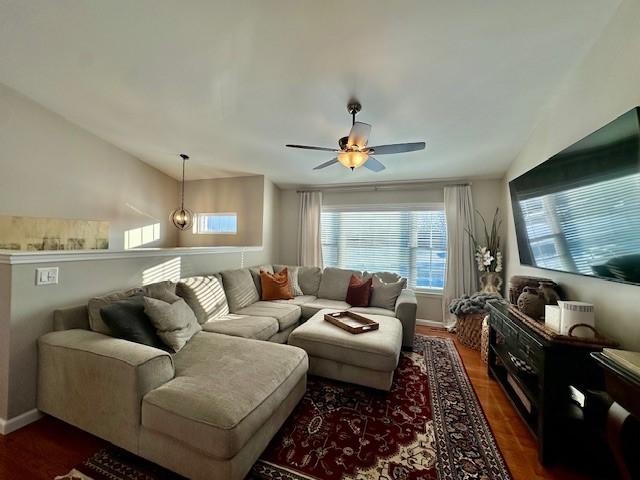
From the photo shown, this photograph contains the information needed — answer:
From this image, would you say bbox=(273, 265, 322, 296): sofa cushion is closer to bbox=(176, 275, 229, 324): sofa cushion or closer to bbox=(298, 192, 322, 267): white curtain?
bbox=(298, 192, 322, 267): white curtain

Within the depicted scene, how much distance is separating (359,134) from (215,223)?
363 centimetres

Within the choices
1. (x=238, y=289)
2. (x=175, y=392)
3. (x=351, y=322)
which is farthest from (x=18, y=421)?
(x=351, y=322)

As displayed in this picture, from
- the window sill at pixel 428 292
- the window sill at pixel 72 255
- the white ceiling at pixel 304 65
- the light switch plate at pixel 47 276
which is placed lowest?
the window sill at pixel 428 292

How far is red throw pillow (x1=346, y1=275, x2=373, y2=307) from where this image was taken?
341 centimetres

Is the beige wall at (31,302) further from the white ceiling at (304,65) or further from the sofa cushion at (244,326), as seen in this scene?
the white ceiling at (304,65)

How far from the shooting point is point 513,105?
2.23m

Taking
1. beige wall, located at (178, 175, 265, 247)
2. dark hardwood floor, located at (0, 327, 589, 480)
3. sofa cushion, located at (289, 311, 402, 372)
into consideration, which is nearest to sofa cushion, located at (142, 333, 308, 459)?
sofa cushion, located at (289, 311, 402, 372)

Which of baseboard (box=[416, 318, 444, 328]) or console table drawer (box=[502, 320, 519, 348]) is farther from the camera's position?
baseboard (box=[416, 318, 444, 328])

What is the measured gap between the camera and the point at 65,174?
131 inches

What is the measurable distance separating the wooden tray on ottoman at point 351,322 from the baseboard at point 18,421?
7.41 ft

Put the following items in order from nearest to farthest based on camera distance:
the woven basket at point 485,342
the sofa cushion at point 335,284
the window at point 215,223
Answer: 1. the woven basket at point 485,342
2. the sofa cushion at point 335,284
3. the window at point 215,223

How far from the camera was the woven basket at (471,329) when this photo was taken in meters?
Result: 3.13

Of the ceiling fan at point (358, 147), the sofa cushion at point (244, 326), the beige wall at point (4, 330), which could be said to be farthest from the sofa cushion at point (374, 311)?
the beige wall at point (4, 330)

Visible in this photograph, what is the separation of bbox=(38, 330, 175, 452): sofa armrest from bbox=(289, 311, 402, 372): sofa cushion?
115cm
